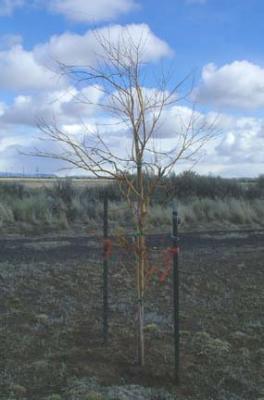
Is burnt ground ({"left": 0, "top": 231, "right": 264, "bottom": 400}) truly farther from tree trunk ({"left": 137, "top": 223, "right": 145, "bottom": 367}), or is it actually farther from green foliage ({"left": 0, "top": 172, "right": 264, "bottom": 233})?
green foliage ({"left": 0, "top": 172, "right": 264, "bottom": 233})

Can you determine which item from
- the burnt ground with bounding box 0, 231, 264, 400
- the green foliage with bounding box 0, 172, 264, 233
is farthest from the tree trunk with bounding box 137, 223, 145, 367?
the green foliage with bounding box 0, 172, 264, 233

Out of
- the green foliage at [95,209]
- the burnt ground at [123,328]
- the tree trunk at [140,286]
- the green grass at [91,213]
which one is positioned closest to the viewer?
the burnt ground at [123,328]

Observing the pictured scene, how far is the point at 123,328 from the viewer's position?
8.75 metres

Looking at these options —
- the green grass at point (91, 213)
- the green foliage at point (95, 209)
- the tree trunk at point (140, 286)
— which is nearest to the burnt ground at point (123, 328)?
the tree trunk at point (140, 286)

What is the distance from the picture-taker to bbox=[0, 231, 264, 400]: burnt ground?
685 cm

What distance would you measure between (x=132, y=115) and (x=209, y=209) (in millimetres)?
22564

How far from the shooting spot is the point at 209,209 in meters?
29.3

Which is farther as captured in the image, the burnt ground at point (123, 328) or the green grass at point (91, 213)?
the green grass at point (91, 213)


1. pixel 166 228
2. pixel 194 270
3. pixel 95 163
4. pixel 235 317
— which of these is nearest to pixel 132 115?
pixel 95 163

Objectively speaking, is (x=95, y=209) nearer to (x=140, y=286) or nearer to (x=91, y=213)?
(x=91, y=213)

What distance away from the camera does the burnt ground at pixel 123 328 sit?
22.5 ft

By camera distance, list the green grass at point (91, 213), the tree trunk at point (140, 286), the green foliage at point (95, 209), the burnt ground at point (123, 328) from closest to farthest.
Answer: the burnt ground at point (123, 328) < the tree trunk at point (140, 286) < the green grass at point (91, 213) < the green foliage at point (95, 209)

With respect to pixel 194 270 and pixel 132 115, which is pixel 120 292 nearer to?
pixel 194 270

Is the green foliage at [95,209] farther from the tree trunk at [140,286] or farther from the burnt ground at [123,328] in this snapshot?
the tree trunk at [140,286]
